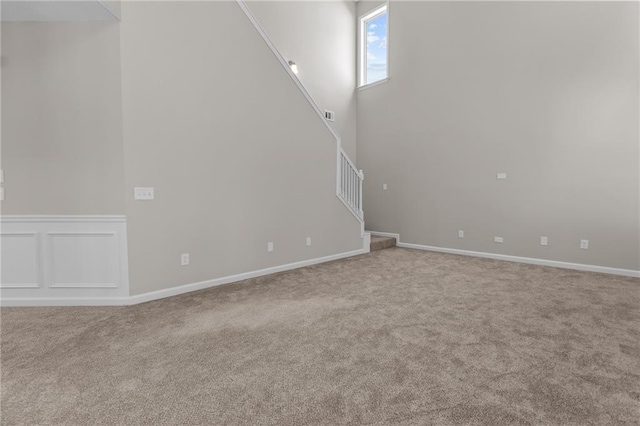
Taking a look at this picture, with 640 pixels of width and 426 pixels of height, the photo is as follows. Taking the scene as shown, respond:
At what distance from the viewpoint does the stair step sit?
245 inches

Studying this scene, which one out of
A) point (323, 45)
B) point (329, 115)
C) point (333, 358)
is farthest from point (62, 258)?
point (323, 45)

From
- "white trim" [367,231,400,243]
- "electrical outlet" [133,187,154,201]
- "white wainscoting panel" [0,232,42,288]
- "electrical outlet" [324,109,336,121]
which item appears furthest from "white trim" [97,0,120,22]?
"white trim" [367,231,400,243]

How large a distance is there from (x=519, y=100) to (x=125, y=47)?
5362 mm

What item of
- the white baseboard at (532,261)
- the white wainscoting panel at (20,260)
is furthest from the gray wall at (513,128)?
the white wainscoting panel at (20,260)

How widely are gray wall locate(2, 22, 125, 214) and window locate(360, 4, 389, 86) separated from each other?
529cm

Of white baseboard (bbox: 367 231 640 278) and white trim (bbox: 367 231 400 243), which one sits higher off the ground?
white trim (bbox: 367 231 400 243)

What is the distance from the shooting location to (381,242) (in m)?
6.35

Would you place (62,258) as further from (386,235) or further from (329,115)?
(386,235)

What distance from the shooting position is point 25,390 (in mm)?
1941

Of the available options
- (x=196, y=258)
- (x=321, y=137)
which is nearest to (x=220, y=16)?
(x=321, y=137)

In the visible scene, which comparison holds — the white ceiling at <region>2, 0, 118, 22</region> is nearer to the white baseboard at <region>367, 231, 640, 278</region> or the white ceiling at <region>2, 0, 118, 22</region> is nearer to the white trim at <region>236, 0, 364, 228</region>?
the white trim at <region>236, 0, 364, 228</region>

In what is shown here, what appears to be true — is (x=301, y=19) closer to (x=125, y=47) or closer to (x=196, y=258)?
(x=125, y=47)

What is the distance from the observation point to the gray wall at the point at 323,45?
6228mm

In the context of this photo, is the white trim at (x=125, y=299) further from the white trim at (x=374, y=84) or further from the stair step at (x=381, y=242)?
the white trim at (x=374, y=84)
